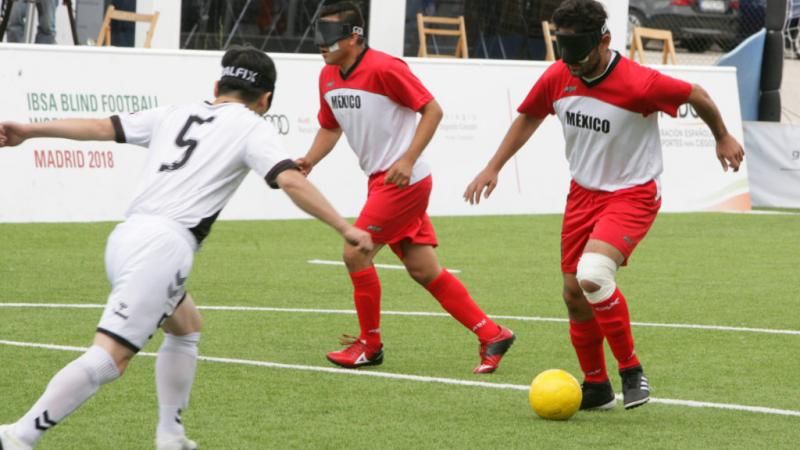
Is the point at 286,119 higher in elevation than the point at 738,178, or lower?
higher

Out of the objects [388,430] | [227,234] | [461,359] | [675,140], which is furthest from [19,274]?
[675,140]

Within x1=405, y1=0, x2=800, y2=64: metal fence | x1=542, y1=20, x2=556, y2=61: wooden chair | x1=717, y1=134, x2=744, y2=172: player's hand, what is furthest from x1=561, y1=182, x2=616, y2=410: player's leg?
x1=405, y1=0, x2=800, y2=64: metal fence

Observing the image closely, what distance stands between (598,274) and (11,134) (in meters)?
2.79

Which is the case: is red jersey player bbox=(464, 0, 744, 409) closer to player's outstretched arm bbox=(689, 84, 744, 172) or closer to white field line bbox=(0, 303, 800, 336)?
player's outstretched arm bbox=(689, 84, 744, 172)

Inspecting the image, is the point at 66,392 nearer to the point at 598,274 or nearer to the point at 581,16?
the point at 598,274

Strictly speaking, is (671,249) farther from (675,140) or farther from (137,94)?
(137,94)

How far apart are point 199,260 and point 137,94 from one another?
2820 millimetres

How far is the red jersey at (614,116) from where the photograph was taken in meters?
7.51

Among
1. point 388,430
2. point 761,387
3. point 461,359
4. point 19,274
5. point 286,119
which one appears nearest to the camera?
point 388,430

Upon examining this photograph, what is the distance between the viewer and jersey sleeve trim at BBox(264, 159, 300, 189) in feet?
19.1

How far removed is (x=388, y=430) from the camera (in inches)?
274

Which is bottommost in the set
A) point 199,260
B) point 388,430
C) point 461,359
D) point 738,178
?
point 738,178

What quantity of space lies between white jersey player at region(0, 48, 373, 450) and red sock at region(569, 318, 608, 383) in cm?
220

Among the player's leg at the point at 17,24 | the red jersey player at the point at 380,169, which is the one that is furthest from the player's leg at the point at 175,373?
the player's leg at the point at 17,24
